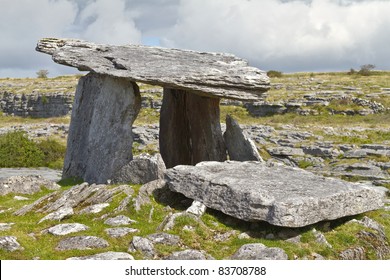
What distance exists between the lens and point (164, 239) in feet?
43.9

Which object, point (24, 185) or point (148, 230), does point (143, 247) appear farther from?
point (24, 185)

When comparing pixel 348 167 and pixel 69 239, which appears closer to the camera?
pixel 69 239

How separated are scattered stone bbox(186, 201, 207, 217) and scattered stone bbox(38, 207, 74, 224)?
354 cm

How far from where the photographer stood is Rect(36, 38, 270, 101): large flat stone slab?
1970 cm

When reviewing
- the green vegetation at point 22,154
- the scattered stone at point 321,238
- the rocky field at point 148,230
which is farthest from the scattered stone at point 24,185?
the green vegetation at point 22,154

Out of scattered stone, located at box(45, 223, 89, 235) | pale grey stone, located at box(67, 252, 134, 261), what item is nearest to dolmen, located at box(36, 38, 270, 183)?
scattered stone, located at box(45, 223, 89, 235)

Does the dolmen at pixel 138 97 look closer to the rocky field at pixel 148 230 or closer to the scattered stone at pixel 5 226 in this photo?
the rocky field at pixel 148 230

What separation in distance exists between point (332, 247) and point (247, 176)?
12.4 feet

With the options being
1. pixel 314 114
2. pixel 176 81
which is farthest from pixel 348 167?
pixel 314 114

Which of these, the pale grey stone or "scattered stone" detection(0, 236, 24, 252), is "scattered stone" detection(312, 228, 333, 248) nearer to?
the pale grey stone

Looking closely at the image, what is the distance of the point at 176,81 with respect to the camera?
63.7 ft

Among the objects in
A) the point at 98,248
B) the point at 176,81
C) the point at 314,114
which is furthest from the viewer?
the point at 314,114

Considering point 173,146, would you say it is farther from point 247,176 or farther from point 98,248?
point 98,248

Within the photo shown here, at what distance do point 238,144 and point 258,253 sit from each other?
10701 mm
